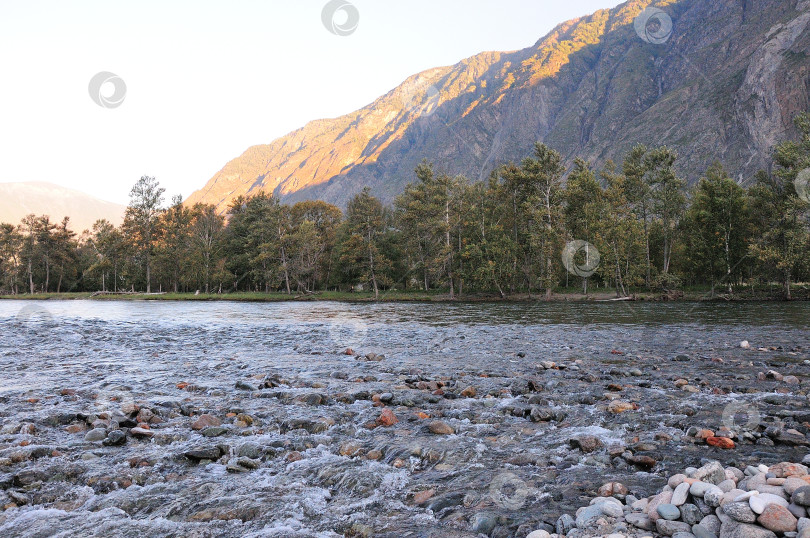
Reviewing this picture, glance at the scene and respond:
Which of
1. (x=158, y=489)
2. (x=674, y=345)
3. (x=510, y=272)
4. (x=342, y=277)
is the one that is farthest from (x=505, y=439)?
(x=342, y=277)

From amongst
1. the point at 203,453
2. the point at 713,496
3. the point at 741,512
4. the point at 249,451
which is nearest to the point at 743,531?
the point at 741,512

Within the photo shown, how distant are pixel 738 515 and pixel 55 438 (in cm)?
1078

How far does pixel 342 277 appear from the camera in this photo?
3748 inches

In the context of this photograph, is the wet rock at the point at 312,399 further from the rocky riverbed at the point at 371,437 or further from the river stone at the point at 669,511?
the river stone at the point at 669,511

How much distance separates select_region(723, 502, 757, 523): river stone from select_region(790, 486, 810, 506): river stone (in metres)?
0.49

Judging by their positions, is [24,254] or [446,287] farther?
[24,254]

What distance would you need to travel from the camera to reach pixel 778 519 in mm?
4141

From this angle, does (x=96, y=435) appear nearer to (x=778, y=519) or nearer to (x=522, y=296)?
(x=778, y=519)

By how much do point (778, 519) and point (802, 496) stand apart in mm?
427

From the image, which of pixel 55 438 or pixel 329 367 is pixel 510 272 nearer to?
pixel 329 367

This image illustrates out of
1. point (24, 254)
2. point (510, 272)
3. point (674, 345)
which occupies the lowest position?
point (674, 345)

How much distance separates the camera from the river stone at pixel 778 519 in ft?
13.4

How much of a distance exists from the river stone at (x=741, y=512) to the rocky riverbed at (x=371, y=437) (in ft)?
3.07

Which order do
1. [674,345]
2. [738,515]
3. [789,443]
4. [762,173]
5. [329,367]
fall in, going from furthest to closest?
[762,173] → [674,345] → [329,367] → [789,443] → [738,515]
